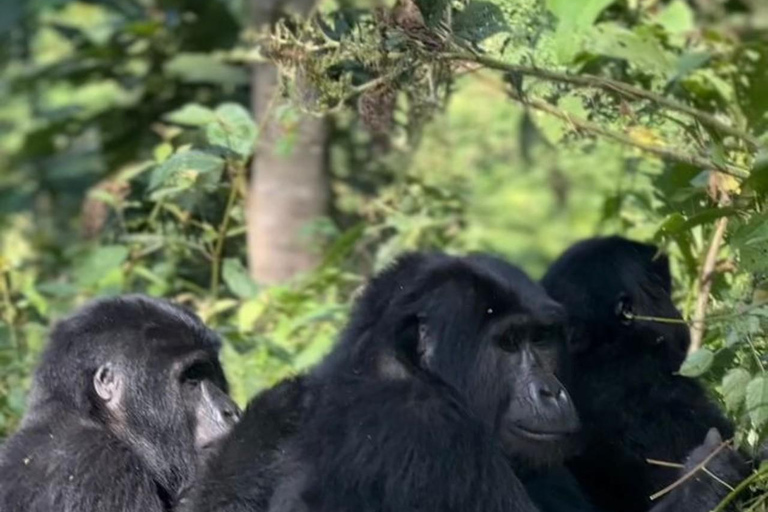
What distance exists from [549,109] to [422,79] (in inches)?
19.3

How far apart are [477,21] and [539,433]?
1280 millimetres

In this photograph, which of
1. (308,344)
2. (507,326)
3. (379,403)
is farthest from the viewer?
(308,344)

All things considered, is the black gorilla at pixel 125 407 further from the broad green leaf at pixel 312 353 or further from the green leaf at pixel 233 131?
the broad green leaf at pixel 312 353

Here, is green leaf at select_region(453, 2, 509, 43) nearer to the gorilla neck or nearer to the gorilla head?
the gorilla head

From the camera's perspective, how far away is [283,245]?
334 inches

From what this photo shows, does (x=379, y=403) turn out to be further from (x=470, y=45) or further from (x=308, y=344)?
(x=308, y=344)

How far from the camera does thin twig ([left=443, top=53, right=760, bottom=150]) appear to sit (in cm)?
485

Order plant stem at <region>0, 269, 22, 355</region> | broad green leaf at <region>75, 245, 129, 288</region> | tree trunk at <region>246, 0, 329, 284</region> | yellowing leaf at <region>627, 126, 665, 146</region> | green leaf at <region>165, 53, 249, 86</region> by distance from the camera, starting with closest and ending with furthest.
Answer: yellowing leaf at <region>627, 126, 665, 146</region>
plant stem at <region>0, 269, 22, 355</region>
broad green leaf at <region>75, 245, 129, 288</region>
tree trunk at <region>246, 0, 329, 284</region>
green leaf at <region>165, 53, 249, 86</region>

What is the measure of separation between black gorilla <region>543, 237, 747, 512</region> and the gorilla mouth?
0.61 meters

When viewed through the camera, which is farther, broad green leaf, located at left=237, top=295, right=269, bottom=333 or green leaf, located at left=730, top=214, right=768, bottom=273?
broad green leaf, located at left=237, top=295, right=269, bottom=333

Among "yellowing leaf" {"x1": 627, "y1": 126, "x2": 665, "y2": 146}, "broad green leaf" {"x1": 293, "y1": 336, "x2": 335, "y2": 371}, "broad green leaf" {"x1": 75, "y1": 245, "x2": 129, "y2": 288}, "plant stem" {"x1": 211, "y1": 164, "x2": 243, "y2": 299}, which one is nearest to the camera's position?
"yellowing leaf" {"x1": 627, "y1": 126, "x2": 665, "y2": 146}

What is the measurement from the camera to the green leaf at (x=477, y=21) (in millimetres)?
4957

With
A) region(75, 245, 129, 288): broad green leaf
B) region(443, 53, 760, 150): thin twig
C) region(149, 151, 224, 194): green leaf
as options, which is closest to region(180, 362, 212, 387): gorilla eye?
region(149, 151, 224, 194): green leaf

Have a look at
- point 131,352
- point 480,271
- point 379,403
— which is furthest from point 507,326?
point 131,352
